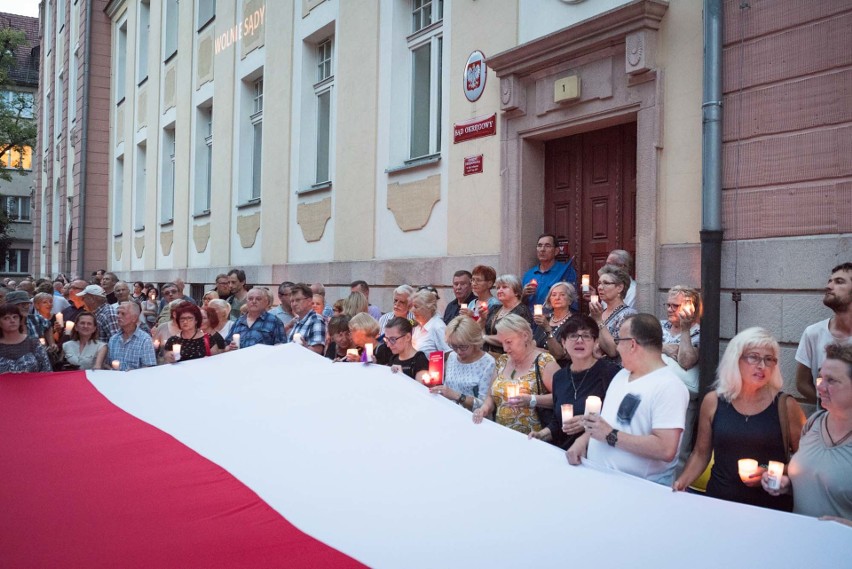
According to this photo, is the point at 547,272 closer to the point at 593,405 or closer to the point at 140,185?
the point at 593,405

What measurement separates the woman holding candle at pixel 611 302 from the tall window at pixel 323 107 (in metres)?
7.92

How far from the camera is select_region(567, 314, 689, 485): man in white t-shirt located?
392 cm

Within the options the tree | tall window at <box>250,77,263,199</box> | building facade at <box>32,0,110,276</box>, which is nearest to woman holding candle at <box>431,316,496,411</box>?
tall window at <box>250,77,263,199</box>

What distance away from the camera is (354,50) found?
40.0 feet

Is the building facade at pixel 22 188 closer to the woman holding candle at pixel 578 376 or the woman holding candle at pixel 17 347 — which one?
the woman holding candle at pixel 17 347

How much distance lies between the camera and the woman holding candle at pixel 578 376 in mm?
4691

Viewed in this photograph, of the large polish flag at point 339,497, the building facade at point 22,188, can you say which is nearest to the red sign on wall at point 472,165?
the large polish flag at point 339,497

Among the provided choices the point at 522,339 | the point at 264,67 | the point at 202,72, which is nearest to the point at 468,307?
the point at 522,339

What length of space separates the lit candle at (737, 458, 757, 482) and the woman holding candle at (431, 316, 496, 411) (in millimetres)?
2201

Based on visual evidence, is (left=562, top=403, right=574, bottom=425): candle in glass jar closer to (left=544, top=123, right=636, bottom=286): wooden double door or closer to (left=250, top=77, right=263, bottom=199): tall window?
(left=544, top=123, right=636, bottom=286): wooden double door

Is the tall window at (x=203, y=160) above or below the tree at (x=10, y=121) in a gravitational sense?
below

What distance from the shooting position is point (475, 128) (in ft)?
30.6

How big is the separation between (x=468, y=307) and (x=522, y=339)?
2.51 m

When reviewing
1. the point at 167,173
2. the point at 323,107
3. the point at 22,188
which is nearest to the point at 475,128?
the point at 323,107
